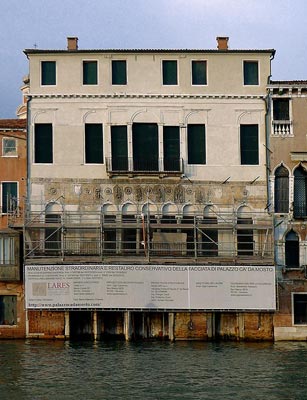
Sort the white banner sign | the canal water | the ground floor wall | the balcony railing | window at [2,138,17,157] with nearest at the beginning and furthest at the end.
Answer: the canal water
the white banner sign
the ground floor wall
the balcony railing
window at [2,138,17,157]

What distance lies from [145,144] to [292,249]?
8.06 meters

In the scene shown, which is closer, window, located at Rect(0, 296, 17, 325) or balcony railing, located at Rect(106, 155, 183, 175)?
window, located at Rect(0, 296, 17, 325)

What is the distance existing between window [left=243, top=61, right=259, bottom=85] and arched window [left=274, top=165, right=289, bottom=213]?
413 cm

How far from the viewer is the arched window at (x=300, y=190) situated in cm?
4075

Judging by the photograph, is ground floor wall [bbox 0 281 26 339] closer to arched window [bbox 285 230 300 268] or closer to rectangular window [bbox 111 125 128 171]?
rectangular window [bbox 111 125 128 171]

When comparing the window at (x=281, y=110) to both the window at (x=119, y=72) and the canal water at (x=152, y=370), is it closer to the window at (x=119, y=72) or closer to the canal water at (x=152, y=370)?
the window at (x=119, y=72)

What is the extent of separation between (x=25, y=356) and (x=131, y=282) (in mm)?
6205

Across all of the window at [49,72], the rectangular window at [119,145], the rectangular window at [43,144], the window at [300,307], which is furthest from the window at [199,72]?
the window at [300,307]

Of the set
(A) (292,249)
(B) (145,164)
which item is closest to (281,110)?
(A) (292,249)

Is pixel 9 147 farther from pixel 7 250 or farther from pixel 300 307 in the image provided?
pixel 300 307

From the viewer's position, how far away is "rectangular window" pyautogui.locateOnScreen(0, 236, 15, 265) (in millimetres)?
39500

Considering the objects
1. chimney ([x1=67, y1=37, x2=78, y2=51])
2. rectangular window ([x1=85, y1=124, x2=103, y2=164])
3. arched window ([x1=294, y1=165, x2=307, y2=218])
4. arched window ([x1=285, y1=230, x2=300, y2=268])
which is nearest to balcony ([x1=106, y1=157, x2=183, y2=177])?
rectangular window ([x1=85, y1=124, x2=103, y2=164])

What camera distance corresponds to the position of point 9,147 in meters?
41.2

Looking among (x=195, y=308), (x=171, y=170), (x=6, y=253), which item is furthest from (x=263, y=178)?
(x=6, y=253)
